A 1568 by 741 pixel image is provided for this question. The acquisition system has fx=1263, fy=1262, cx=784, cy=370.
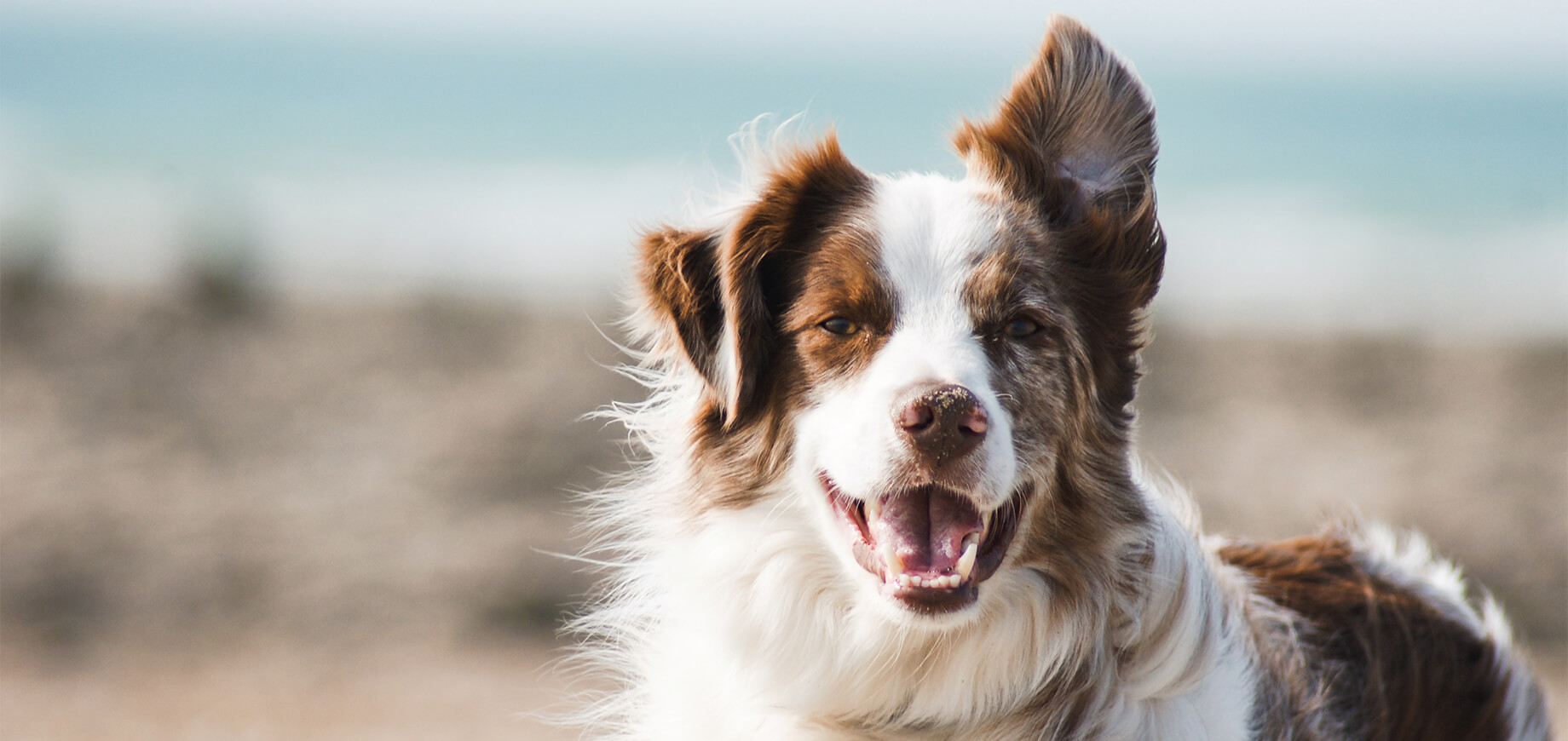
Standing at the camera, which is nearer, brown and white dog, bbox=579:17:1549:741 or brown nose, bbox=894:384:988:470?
brown nose, bbox=894:384:988:470

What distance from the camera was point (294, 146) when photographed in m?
28.6

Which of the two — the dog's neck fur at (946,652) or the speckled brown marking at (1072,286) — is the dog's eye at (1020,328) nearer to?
the speckled brown marking at (1072,286)

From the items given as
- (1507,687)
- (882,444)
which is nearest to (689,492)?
(882,444)

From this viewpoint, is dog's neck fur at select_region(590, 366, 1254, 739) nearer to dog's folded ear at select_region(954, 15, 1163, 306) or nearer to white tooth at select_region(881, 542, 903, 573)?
white tooth at select_region(881, 542, 903, 573)

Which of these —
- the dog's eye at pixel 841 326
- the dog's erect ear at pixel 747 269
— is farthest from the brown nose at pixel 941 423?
the dog's erect ear at pixel 747 269

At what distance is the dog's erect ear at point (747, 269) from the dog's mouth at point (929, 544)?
483 millimetres

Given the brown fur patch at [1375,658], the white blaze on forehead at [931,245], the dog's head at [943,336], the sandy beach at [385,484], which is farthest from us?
the sandy beach at [385,484]

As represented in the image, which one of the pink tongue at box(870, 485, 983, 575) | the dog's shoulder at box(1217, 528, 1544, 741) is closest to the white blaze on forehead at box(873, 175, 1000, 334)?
the pink tongue at box(870, 485, 983, 575)

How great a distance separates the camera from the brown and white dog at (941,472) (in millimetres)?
2959

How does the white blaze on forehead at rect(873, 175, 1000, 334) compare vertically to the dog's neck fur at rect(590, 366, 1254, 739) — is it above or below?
above

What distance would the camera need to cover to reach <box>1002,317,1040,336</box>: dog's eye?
3.07 metres

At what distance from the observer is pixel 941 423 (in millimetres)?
2756

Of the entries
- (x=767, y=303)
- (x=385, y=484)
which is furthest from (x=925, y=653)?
(x=385, y=484)

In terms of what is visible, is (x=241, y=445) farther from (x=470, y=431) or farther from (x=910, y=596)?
(x=910, y=596)
